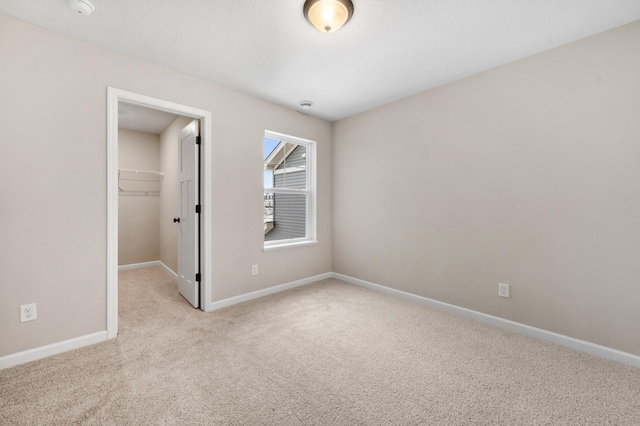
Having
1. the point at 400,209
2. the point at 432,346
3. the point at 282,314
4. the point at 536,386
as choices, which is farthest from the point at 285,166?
the point at 536,386

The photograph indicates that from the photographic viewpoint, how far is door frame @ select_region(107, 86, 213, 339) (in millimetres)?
2336

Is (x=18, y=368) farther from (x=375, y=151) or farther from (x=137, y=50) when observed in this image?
(x=375, y=151)

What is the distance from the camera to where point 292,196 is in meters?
4.18

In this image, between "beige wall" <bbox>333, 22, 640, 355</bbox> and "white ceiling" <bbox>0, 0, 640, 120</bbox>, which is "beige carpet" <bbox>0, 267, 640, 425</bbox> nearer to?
"beige wall" <bbox>333, 22, 640, 355</bbox>

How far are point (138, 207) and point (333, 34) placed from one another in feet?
15.4

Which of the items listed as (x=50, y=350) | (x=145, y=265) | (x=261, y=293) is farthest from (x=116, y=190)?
(x=145, y=265)

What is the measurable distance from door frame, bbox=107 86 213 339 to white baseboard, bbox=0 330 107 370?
98 mm

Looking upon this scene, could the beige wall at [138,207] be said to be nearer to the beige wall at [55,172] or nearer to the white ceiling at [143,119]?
the white ceiling at [143,119]

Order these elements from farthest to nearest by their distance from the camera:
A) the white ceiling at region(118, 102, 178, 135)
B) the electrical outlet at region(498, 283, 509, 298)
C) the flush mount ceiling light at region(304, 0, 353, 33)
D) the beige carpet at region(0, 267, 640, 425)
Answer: the white ceiling at region(118, 102, 178, 135), the electrical outlet at region(498, 283, 509, 298), the flush mount ceiling light at region(304, 0, 353, 33), the beige carpet at region(0, 267, 640, 425)

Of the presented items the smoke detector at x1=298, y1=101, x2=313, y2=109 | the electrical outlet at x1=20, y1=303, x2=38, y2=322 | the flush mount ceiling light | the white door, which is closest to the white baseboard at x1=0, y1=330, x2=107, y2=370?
the electrical outlet at x1=20, y1=303, x2=38, y2=322

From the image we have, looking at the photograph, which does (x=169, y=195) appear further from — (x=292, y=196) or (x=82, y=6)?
(x=82, y=6)

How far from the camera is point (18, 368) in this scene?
1.92 metres

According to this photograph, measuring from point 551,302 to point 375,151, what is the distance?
2.43m

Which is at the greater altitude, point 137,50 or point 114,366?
point 137,50
